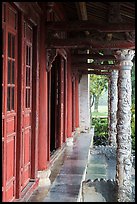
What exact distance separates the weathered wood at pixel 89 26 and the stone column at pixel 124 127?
204cm

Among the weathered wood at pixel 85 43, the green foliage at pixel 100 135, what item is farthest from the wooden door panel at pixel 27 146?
the green foliage at pixel 100 135

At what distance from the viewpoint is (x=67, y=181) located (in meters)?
6.68

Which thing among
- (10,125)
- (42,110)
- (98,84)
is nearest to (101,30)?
(42,110)

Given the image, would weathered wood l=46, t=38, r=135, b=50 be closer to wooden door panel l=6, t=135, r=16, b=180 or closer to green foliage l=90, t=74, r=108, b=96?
wooden door panel l=6, t=135, r=16, b=180

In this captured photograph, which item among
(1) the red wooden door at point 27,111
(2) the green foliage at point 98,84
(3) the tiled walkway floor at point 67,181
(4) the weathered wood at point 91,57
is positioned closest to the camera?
(1) the red wooden door at point 27,111

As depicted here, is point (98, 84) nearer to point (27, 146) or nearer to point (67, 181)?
point (67, 181)

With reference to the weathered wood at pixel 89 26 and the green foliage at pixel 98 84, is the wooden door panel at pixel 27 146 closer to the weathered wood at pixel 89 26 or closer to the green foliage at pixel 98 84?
the weathered wood at pixel 89 26

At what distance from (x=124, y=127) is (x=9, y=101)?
385 centimetres

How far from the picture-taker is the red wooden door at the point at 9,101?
4207mm

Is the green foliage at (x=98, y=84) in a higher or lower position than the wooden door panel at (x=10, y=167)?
higher

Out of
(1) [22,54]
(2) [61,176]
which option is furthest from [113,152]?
(1) [22,54]

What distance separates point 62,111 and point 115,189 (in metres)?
3.14

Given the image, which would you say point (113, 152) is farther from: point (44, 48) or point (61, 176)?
point (44, 48)

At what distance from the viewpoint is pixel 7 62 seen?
430cm
